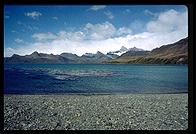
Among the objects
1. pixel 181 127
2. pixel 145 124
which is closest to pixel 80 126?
pixel 145 124

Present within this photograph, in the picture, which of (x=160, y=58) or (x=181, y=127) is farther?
(x=160, y=58)

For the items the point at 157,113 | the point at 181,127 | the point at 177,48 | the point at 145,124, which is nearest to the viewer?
the point at 181,127
